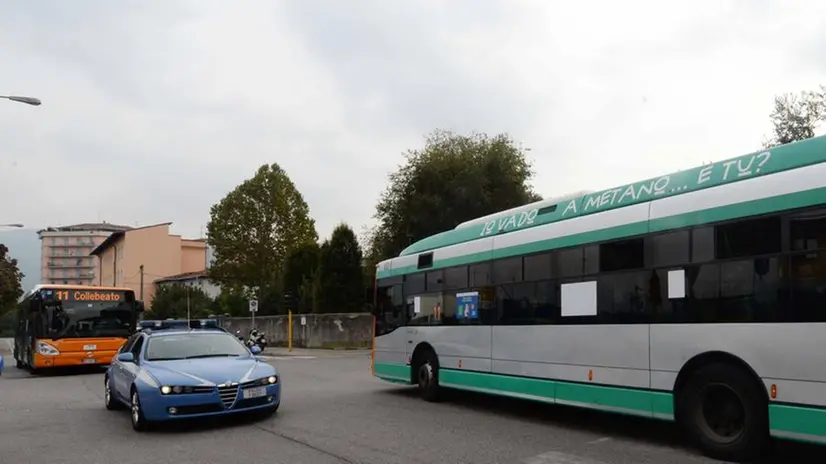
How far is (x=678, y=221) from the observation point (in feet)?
25.8

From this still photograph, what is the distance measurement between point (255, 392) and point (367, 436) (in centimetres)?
186

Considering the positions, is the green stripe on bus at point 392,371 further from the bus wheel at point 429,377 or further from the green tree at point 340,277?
the green tree at point 340,277

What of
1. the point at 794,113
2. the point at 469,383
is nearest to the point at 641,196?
the point at 469,383

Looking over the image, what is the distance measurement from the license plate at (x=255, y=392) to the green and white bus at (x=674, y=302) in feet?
11.0

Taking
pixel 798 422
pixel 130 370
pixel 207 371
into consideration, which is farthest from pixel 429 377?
pixel 798 422

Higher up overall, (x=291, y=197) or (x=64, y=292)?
(x=291, y=197)

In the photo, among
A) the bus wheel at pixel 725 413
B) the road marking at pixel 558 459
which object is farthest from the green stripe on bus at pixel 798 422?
the road marking at pixel 558 459

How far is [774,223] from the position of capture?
269 inches

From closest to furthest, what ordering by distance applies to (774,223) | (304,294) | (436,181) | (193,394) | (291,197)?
(774,223) < (193,394) < (436,181) < (304,294) < (291,197)

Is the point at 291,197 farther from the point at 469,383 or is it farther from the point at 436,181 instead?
the point at 469,383

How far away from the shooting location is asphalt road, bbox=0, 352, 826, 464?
770cm

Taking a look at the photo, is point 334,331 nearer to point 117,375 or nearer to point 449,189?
point 449,189

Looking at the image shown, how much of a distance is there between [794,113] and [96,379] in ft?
94.7

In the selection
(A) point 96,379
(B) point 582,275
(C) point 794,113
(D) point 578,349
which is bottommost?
(A) point 96,379
